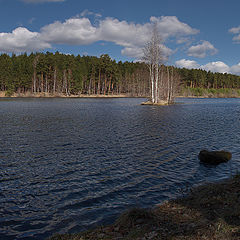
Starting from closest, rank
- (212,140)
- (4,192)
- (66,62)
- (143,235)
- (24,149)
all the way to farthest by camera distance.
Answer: (143,235) < (4,192) < (24,149) < (212,140) < (66,62)

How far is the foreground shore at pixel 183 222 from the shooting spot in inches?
201

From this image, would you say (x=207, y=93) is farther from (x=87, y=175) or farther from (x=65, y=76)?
(x=87, y=175)

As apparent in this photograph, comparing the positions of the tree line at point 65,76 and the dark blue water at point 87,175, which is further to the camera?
the tree line at point 65,76

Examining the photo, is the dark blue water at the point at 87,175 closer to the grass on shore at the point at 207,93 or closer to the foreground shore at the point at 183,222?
the foreground shore at the point at 183,222

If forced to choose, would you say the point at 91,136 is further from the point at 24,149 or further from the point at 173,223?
the point at 173,223

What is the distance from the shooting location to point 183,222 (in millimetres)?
5934

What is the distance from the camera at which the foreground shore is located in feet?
16.7

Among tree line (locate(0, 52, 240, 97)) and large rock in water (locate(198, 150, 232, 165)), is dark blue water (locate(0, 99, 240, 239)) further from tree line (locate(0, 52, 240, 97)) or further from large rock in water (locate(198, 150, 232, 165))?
tree line (locate(0, 52, 240, 97))

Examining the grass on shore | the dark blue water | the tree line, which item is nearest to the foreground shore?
the dark blue water

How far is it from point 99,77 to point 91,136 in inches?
3812

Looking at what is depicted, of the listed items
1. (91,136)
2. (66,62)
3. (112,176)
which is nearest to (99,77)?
(66,62)

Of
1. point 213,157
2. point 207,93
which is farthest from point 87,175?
point 207,93

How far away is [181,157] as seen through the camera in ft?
45.0

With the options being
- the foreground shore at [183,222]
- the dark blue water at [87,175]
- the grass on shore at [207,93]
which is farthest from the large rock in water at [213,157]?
the grass on shore at [207,93]
